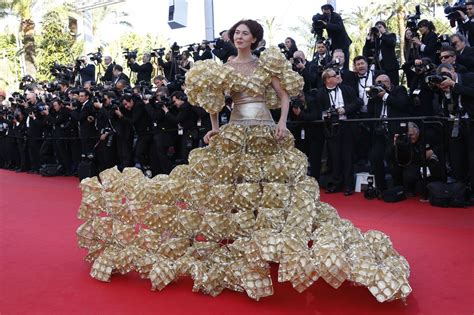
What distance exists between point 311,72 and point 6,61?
21510 mm

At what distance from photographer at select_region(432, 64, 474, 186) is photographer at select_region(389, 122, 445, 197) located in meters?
Result: 0.18

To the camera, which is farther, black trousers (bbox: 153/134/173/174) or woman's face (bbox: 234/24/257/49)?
black trousers (bbox: 153/134/173/174)

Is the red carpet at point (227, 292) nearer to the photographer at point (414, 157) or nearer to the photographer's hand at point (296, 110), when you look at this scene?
the photographer at point (414, 157)

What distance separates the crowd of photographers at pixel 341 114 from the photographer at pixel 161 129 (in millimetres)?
14

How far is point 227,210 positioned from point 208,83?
80 cm

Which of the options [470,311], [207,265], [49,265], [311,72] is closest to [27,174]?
[311,72]

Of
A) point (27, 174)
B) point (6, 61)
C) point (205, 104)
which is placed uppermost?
point (6, 61)

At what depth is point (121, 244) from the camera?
11.1 feet

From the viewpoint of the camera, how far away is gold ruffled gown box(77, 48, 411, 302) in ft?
9.61

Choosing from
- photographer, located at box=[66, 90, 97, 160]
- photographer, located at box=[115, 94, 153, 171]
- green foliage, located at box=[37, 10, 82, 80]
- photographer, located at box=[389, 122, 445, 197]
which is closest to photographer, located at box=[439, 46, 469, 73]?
photographer, located at box=[389, 122, 445, 197]

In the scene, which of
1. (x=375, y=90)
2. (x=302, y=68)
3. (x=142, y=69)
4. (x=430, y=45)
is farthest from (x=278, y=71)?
(x=142, y=69)

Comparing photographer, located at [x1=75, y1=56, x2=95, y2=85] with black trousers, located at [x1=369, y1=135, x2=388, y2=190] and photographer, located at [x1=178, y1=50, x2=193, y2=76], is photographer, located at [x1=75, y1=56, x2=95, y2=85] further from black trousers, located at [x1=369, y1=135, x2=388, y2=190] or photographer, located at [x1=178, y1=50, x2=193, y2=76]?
black trousers, located at [x1=369, y1=135, x2=388, y2=190]

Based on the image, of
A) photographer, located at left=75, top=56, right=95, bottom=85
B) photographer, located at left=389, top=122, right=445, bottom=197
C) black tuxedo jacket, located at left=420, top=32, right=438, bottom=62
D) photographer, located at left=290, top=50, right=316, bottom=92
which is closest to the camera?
photographer, located at left=389, top=122, right=445, bottom=197

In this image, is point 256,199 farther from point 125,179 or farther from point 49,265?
point 49,265
